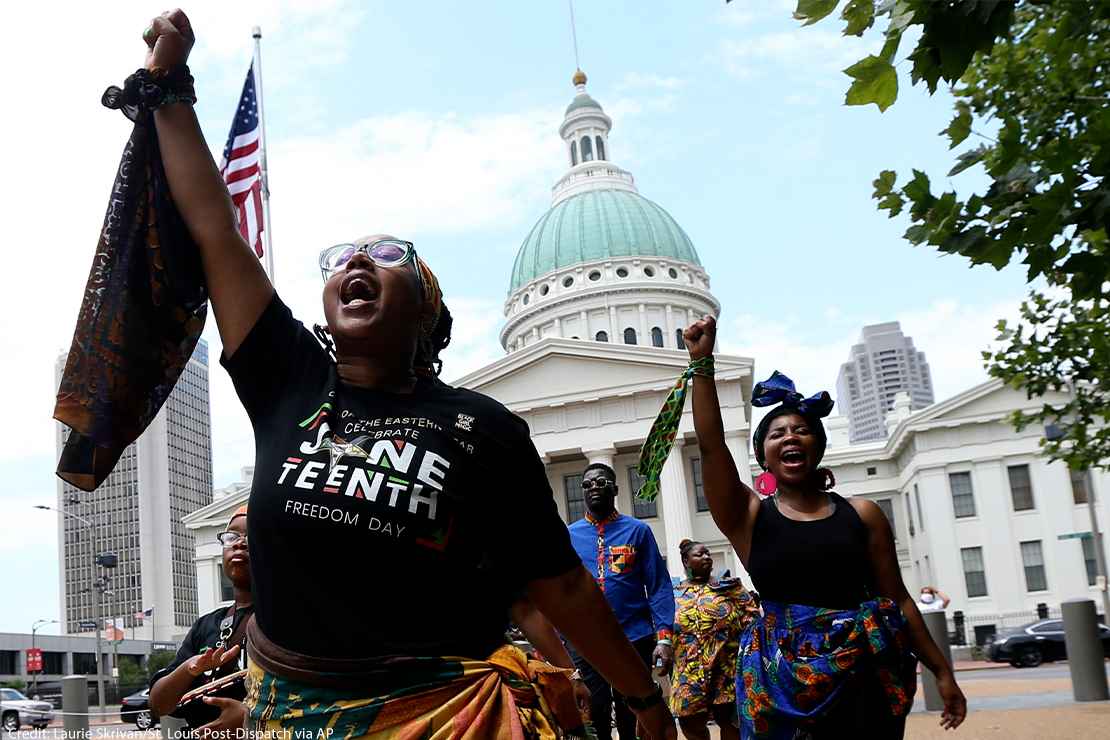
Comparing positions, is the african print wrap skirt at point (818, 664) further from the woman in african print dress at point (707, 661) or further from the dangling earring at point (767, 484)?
the woman in african print dress at point (707, 661)

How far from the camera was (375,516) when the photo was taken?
2.17 metres

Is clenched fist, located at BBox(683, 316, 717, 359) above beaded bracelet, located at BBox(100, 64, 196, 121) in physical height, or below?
below

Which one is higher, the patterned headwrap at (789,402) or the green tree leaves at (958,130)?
the green tree leaves at (958,130)

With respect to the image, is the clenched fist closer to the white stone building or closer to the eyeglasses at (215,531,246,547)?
the eyeglasses at (215,531,246,547)

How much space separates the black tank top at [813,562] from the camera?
4469 millimetres

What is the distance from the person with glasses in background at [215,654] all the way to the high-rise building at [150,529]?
103937 mm

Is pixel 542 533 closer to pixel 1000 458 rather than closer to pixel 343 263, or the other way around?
pixel 343 263

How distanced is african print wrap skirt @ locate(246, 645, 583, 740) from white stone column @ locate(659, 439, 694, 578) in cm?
4981

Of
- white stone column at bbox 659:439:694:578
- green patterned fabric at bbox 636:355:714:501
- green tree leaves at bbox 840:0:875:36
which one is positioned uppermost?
white stone column at bbox 659:439:694:578

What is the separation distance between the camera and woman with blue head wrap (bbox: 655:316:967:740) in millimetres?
4312

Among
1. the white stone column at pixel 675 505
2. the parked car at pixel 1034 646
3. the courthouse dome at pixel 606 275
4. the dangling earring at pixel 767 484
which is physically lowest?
the parked car at pixel 1034 646

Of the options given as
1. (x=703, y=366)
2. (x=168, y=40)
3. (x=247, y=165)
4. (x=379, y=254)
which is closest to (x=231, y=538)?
(x=703, y=366)

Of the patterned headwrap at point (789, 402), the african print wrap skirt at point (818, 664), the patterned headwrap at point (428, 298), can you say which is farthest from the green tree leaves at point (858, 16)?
the patterned headwrap at point (428, 298)

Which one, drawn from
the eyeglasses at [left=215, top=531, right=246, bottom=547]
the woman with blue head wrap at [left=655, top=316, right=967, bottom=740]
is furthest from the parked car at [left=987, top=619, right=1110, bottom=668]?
the eyeglasses at [left=215, top=531, right=246, bottom=547]
